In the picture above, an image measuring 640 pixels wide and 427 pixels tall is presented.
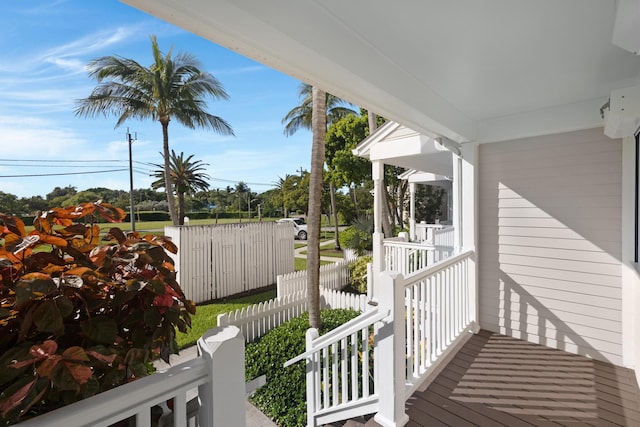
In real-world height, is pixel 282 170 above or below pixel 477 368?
above

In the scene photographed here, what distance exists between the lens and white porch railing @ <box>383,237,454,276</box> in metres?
4.97

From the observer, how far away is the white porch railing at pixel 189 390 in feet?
2.66

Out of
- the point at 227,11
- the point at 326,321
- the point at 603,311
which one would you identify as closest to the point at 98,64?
the point at 326,321

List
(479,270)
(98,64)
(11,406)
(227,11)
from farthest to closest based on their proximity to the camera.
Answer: (98,64), (479,270), (227,11), (11,406)

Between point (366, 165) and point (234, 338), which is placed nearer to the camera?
point (234, 338)

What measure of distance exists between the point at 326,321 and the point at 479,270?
2.83 meters

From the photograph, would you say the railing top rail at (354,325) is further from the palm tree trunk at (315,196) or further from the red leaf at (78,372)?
the palm tree trunk at (315,196)

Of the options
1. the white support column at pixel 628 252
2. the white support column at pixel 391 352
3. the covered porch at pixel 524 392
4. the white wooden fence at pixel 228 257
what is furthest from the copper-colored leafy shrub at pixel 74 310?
A: the white wooden fence at pixel 228 257

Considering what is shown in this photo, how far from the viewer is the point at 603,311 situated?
2963 millimetres

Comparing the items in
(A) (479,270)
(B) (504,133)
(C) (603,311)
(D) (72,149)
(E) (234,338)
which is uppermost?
(D) (72,149)

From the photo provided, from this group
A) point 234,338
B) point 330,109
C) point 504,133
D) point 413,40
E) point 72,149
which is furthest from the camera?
point 330,109

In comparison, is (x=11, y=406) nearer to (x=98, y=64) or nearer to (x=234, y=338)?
(x=234, y=338)

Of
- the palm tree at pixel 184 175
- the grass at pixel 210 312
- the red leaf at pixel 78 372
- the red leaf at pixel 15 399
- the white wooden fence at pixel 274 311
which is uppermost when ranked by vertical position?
the palm tree at pixel 184 175

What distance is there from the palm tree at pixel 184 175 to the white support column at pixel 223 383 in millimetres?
17938
